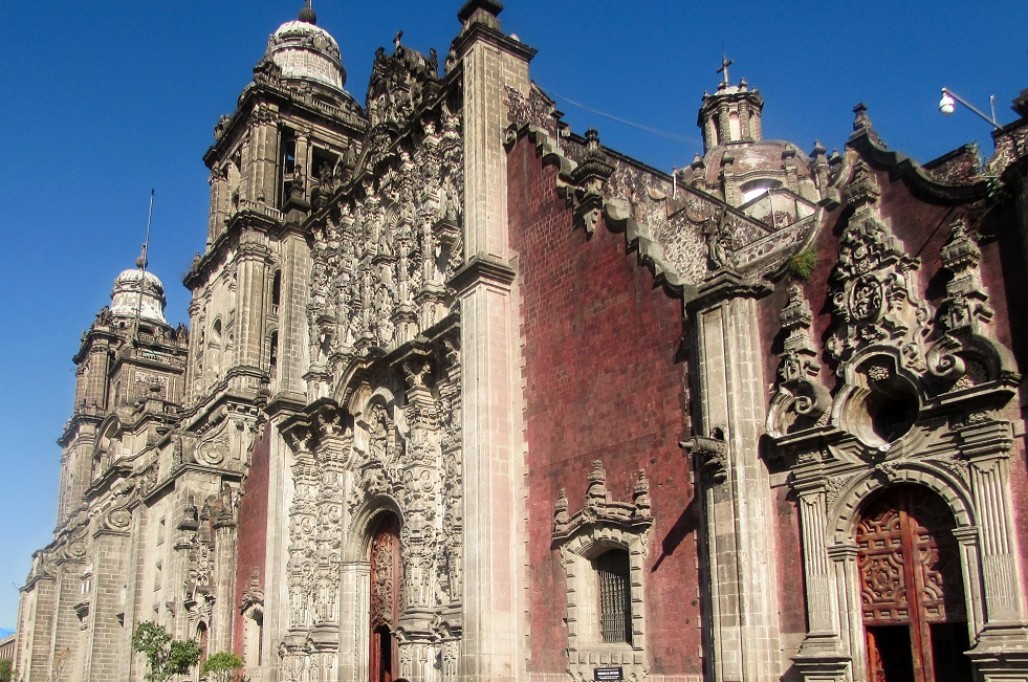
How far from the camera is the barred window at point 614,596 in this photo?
17.1m

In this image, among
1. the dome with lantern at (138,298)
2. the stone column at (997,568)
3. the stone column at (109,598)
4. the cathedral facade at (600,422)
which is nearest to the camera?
the stone column at (997,568)

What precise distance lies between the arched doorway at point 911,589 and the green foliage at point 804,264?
325cm

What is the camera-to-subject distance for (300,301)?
30953 millimetres

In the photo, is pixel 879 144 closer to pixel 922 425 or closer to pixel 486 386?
pixel 922 425

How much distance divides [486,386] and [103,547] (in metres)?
32.3

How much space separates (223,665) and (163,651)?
509 cm

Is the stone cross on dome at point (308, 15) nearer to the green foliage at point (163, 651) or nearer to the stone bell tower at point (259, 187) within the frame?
the stone bell tower at point (259, 187)

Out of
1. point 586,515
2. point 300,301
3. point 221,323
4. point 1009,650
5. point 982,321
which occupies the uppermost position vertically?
point 221,323

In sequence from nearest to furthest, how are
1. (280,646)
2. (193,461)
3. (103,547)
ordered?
(280,646) < (193,461) < (103,547)

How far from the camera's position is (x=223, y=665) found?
93.2 ft

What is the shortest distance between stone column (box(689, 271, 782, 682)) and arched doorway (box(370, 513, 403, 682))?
10873 millimetres

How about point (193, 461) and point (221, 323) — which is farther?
point (221, 323)

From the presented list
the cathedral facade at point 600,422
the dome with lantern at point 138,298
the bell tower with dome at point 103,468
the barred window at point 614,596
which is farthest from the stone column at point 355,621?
the dome with lantern at point 138,298

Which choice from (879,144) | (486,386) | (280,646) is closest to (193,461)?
(280,646)
